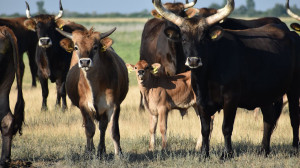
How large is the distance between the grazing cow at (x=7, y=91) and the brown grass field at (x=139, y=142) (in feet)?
2.15

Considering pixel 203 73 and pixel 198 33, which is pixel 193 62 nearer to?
pixel 203 73

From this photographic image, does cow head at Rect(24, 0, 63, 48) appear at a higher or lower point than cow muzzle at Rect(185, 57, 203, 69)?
lower

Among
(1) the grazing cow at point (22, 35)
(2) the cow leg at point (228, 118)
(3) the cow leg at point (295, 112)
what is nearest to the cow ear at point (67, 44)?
(2) the cow leg at point (228, 118)

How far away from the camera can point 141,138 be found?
10.4 metres

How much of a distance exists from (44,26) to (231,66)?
6.98 m

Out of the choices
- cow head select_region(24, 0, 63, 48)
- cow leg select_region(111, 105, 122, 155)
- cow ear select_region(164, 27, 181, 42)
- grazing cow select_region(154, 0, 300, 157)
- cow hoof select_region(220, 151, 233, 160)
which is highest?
cow ear select_region(164, 27, 181, 42)

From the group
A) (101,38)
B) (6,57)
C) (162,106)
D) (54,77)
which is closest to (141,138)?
(162,106)

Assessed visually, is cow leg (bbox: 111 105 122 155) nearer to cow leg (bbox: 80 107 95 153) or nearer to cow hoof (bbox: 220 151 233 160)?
cow leg (bbox: 80 107 95 153)

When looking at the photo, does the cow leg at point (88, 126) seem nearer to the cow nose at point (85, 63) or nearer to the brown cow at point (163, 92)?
the cow nose at point (85, 63)

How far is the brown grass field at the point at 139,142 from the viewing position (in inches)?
313

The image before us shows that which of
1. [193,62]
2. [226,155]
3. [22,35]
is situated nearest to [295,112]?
[226,155]

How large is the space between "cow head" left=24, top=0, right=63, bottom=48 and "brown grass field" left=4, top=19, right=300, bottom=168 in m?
1.73

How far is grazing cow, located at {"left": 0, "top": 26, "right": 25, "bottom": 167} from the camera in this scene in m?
7.55

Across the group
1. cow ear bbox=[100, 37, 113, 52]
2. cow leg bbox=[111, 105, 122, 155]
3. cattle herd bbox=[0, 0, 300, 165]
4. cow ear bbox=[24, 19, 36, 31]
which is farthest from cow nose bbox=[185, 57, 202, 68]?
cow ear bbox=[24, 19, 36, 31]
